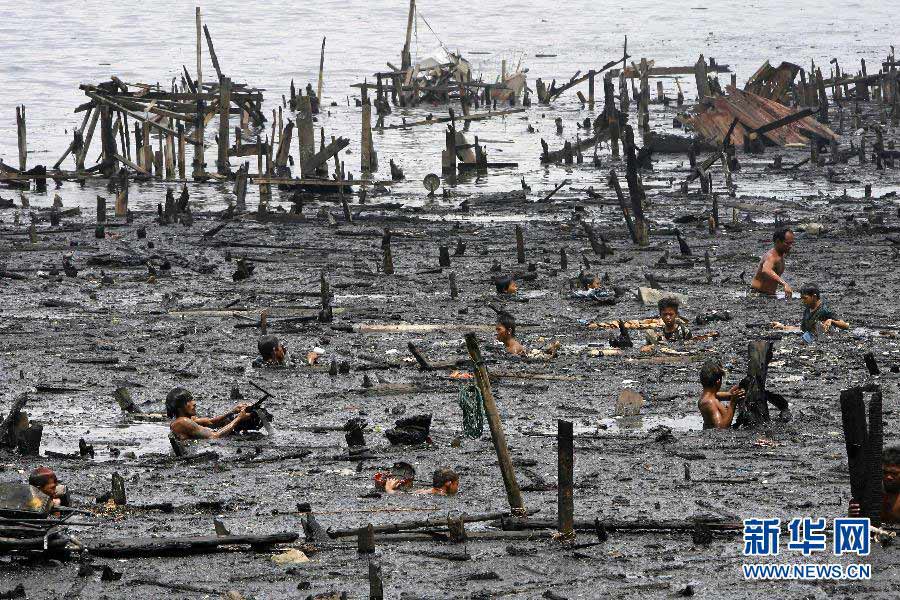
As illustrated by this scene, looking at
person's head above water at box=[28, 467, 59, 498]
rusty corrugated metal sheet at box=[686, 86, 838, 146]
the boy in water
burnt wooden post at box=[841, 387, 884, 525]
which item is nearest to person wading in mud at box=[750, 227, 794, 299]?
the boy in water

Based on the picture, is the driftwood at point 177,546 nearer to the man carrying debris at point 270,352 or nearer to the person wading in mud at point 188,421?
the person wading in mud at point 188,421

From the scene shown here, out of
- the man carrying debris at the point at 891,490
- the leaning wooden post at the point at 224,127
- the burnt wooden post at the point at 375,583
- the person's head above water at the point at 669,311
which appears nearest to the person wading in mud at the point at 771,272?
the person's head above water at the point at 669,311

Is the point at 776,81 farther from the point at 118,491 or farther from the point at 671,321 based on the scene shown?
the point at 118,491

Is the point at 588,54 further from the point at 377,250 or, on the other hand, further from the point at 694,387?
the point at 694,387

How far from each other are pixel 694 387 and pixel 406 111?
3392 centimetres

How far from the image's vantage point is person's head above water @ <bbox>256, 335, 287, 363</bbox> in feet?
48.2

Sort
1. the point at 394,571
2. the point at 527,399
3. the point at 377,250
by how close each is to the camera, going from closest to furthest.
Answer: the point at 394,571 < the point at 527,399 < the point at 377,250

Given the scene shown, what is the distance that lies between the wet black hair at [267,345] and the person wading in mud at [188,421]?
91.8 inches

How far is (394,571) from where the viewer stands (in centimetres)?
867

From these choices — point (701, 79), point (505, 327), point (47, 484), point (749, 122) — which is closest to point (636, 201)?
point (505, 327)

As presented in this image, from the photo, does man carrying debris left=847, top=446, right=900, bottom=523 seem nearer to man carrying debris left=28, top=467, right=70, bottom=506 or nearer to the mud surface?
the mud surface

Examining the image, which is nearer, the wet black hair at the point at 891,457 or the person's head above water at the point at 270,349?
the wet black hair at the point at 891,457

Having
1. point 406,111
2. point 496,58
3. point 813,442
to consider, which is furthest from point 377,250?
point 496,58

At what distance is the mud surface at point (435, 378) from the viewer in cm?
878
